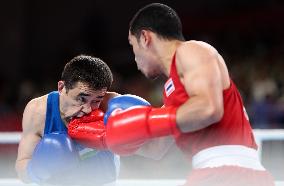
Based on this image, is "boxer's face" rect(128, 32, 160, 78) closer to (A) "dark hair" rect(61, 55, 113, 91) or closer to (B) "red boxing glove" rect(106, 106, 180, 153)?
(B) "red boxing glove" rect(106, 106, 180, 153)

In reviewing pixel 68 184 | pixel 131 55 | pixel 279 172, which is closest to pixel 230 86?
pixel 68 184

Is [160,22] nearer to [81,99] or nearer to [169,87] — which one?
[169,87]

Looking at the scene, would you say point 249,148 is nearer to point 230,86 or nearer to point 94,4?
point 230,86

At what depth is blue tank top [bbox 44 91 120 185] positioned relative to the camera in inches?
106

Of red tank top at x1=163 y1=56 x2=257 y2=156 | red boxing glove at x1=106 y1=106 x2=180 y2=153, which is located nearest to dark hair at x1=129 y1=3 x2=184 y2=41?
red tank top at x1=163 y1=56 x2=257 y2=156

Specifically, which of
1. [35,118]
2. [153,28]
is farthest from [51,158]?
[153,28]

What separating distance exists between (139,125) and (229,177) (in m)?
0.35

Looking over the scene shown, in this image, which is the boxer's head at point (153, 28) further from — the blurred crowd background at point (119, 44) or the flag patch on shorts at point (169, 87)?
the blurred crowd background at point (119, 44)

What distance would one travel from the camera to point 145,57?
2.19 metres

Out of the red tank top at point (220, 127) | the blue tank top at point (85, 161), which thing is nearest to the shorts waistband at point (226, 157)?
the red tank top at point (220, 127)

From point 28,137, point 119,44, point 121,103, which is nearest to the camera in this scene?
point 121,103

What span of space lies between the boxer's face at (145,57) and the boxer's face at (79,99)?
38 centimetres

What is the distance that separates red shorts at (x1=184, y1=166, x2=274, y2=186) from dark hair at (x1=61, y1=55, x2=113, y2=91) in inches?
27.4

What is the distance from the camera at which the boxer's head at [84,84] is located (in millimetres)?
2521
